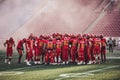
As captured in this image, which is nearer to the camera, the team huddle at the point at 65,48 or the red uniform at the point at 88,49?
the team huddle at the point at 65,48

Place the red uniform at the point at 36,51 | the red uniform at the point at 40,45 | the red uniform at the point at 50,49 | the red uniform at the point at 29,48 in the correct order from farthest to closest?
the red uniform at the point at 36,51 < the red uniform at the point at 40,45 < the red uniform at the point at 29,48 < the red uniform at the point at 50,49

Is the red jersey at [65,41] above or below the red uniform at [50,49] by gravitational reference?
above

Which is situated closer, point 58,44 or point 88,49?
point 58,44

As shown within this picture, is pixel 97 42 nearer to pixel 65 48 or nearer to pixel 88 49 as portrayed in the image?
pixel 88 49

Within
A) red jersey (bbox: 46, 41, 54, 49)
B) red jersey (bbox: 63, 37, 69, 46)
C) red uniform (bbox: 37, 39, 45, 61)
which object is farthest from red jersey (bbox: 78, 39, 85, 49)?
red uniform (bbox: 37, 39, 45, 61)

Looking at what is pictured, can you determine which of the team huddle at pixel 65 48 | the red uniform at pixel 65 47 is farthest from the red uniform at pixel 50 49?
the red uniform at pixel 65 47

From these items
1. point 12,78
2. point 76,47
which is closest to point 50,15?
point 76,47

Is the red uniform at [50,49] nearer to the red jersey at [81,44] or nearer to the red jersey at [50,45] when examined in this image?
the red jersey at [50,45]

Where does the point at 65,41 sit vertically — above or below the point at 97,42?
above

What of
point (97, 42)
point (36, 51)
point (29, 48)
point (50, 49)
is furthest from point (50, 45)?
point (97, 42)

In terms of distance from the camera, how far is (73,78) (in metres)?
12.0

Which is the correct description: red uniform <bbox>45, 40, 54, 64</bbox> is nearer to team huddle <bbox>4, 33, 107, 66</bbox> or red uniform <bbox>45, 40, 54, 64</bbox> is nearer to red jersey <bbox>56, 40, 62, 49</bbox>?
team huddle <bbox>4, 33, 107, 66</bbox>

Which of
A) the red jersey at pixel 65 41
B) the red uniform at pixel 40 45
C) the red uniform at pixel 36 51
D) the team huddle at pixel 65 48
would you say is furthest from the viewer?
the red uniform at pixel 36 51

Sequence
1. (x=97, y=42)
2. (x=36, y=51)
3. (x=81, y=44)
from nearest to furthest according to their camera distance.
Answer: (x=81, y=44)
(x=97, y=42)
(x=36, y=51)
